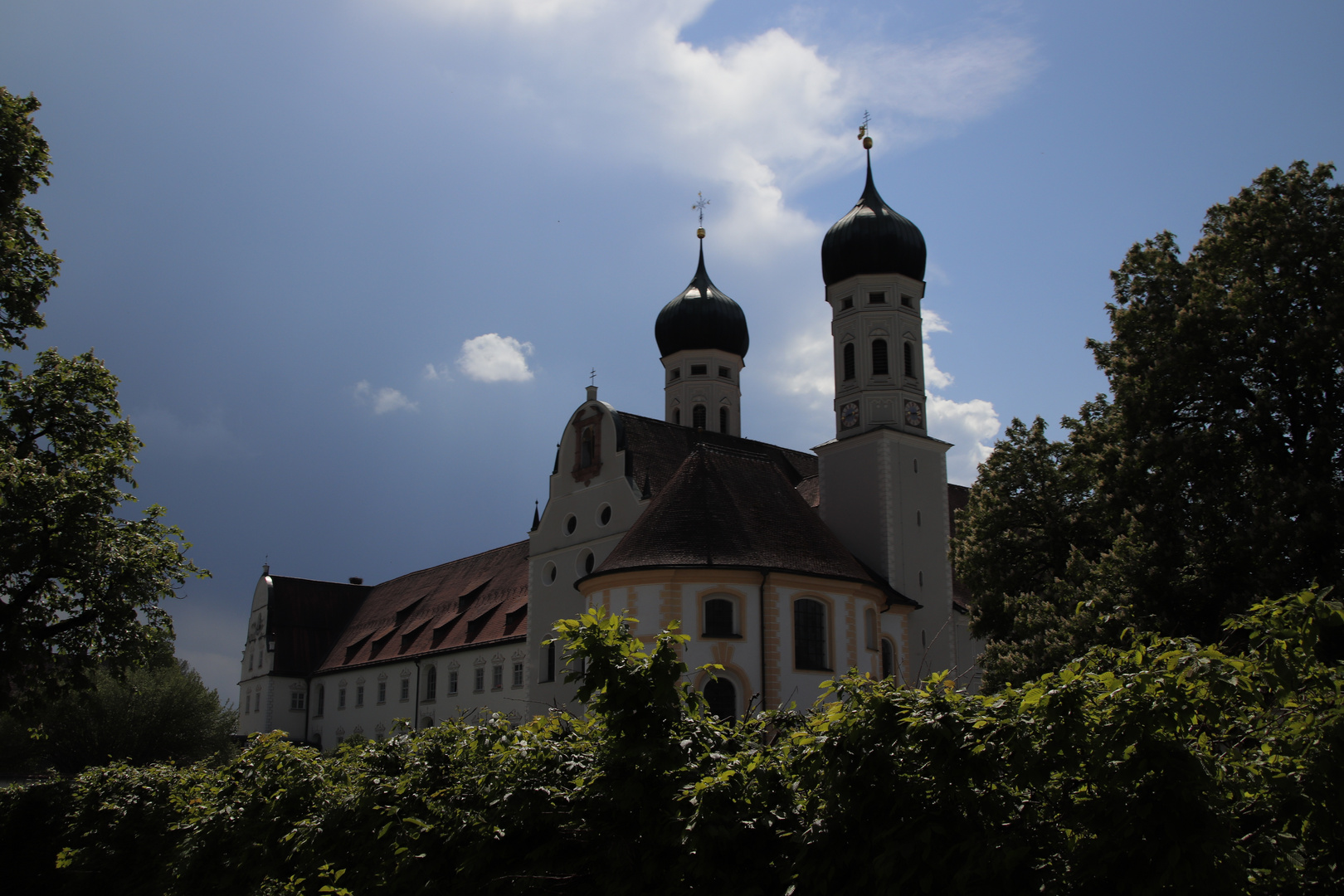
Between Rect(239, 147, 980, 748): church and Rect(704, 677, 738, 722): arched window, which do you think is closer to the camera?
Rect(704, 677, 738, 722): arched window

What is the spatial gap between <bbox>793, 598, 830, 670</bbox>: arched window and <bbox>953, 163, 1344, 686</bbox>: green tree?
9.70 meters

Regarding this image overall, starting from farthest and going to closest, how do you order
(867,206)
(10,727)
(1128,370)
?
(10,727) → (867,206) → (1128,370)

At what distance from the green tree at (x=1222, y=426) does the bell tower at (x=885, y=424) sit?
51.6 feet

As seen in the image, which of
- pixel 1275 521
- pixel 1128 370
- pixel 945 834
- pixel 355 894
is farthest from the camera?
pixel 1128 370

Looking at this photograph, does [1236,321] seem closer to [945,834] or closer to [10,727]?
[945,834]

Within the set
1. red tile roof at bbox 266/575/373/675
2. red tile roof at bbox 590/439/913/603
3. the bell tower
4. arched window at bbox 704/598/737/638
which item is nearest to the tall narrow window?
red tile roof at bbox 590/439/913/603

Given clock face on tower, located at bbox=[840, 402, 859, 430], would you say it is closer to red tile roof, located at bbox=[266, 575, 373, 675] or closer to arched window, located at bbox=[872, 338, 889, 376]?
arched window, located at bbox=[872, 338, 889, 376]

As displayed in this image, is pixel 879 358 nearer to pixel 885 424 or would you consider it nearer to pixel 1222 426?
pixel 885 424

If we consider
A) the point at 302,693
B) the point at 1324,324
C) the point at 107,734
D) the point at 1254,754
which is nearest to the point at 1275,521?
the point at 1324,324

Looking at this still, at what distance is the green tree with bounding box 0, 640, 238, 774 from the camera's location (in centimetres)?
4247

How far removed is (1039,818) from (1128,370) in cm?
1670

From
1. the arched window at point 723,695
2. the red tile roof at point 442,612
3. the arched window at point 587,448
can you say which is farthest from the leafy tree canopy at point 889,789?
the red tile roof at point 442,612

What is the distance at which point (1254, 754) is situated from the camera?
491 cm

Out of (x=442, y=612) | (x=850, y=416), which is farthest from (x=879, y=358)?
(x=442, y=612)
